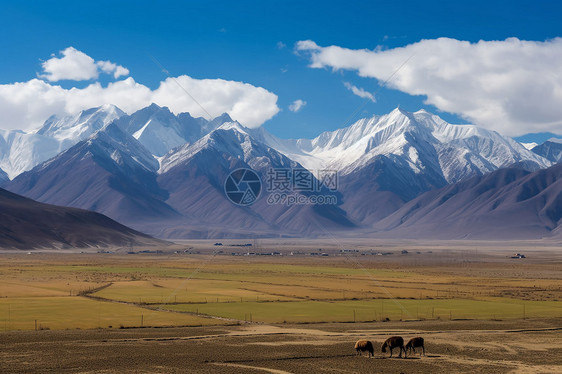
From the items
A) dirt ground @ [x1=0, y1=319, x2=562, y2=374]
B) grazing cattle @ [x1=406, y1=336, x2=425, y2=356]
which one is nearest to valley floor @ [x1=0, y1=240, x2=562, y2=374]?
dirt ground @ [x1=0, y1=319, x2=562, y2=374]

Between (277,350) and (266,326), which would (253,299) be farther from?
(277,350)

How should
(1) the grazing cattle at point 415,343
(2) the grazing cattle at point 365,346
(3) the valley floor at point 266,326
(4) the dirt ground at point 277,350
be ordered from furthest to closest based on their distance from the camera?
(1) the grazing cattle at point 415,343 → (2) the grazing cattle at point 365,346 → (3) the valley floor at point 266,326 → (4) the dirt ground at point 277,350

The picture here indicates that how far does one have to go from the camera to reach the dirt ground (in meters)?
40.0

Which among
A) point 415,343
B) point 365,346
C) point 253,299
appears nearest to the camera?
point 365,346

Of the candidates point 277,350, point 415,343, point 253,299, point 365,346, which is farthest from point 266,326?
point 253,299

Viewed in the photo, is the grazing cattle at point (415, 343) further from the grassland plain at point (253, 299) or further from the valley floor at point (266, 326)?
the grassland plain at point (253, 299)

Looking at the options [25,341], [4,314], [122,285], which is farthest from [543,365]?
[122,285]

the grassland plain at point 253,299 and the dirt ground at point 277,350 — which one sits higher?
the grassland plain at point 253,299

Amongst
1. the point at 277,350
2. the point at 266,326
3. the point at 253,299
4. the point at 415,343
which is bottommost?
the point at 277,350

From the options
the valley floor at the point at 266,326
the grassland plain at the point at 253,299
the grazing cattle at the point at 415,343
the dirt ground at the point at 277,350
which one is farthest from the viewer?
the grassland plain at the point at 253,299

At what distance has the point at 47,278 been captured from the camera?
105938 mm

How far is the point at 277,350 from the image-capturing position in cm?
4562

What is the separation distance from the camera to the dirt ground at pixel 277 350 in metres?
40.0

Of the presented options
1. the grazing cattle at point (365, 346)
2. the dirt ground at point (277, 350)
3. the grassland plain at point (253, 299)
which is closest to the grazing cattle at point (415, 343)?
the dirt ground at point (277, 350)
